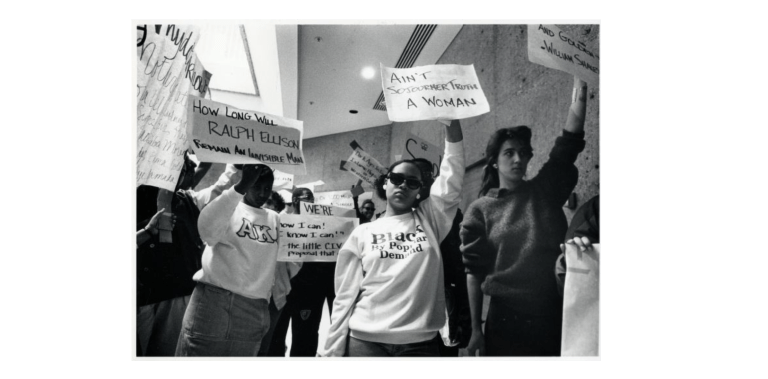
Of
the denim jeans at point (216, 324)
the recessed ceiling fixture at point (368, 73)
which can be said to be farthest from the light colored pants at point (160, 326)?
the recessed ceiling fixture at point (368, 73)

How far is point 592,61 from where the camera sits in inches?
78.8

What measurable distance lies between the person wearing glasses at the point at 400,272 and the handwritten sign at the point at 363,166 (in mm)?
340

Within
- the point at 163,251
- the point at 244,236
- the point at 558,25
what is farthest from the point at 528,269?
the point at 163,251

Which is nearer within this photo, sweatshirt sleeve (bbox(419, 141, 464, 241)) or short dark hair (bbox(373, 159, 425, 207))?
sweatshirt sleeve (bbox(419, 141, 464, 241))

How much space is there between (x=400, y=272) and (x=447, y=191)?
0.42 m

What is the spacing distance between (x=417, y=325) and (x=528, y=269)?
63cm

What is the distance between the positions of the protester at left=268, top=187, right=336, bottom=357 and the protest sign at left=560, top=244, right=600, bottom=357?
3.78 feet

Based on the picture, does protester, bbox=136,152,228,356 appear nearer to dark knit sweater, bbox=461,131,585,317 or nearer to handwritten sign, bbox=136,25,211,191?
handwritten sign, bbox=136,25,211,191

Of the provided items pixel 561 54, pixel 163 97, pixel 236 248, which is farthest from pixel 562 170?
pixel 163 97

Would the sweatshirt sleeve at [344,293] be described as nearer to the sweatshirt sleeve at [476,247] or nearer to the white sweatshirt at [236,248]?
the white sweatshirt at [236,248]

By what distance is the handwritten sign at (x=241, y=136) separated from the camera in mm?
1921

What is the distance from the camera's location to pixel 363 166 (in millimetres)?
2381

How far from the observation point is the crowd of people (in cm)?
191

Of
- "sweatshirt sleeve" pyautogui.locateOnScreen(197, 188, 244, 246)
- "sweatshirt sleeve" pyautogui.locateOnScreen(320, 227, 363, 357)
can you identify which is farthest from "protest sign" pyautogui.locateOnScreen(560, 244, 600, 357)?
"sweatshirt sleeve" pyautogui.locateOnScreen(197, 188, 244, 246)
